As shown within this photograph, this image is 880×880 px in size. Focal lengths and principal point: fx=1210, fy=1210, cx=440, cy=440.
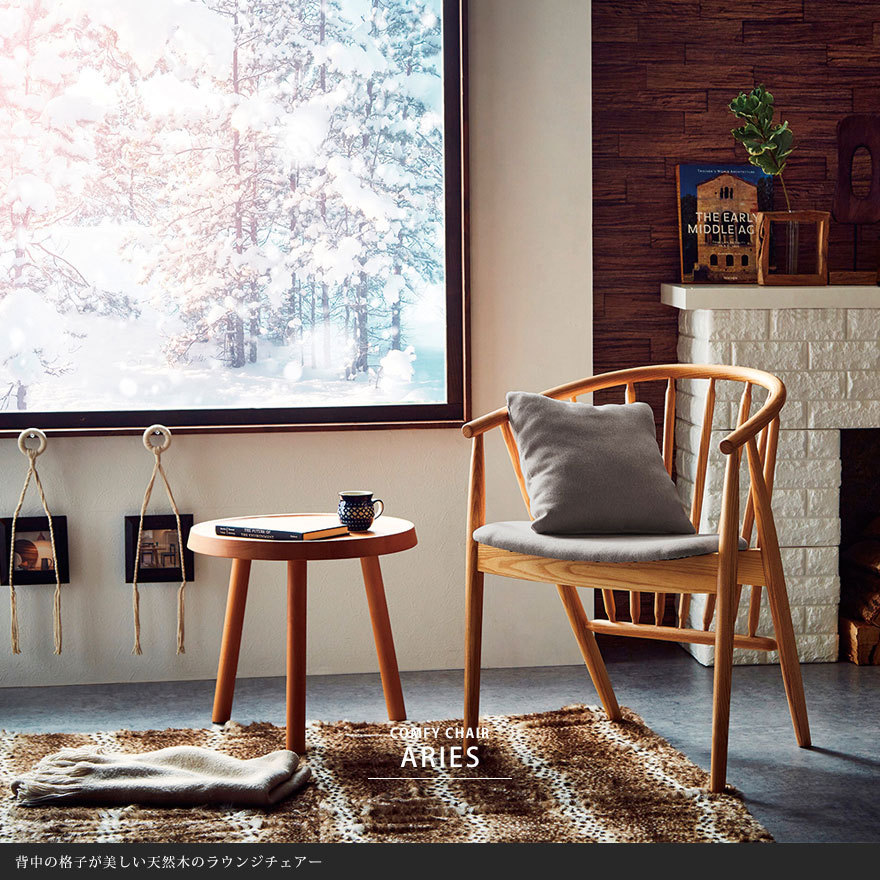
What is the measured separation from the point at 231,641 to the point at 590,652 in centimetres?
87

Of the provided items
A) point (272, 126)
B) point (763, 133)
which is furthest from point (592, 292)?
point (272, 126)

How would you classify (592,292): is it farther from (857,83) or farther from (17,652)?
(17,652)

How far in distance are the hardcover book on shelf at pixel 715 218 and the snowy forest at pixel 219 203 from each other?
87cm

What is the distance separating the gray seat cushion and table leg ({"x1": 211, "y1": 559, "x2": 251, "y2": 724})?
1.98 ft

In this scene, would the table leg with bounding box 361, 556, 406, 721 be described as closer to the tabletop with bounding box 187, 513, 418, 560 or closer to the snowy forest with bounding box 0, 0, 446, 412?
the tabletop with bounding box 187, 513, 418, 560

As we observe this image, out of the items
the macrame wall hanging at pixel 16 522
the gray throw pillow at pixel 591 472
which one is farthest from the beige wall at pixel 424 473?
the gray throw pillow at pixel 591 472

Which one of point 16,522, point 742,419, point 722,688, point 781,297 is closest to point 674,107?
point 781,297

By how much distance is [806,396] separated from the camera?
347 centimetres

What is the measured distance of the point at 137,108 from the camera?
127 inches

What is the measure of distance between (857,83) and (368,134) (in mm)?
1626

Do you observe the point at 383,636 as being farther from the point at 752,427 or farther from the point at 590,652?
the point at 752,427

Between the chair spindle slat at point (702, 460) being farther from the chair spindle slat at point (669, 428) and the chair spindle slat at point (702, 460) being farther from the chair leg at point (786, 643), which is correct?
the chair leg at point (786, 643)

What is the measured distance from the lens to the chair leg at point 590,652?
291 centimetres

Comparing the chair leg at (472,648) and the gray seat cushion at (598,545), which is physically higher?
the gray seat cushion at (598,545)
